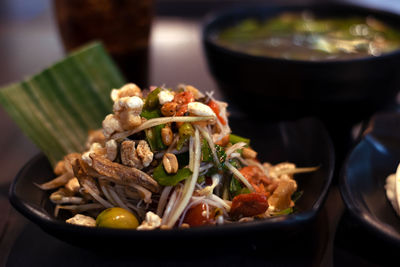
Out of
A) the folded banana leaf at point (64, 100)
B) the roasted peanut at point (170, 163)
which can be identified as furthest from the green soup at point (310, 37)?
the roasted peanut at point (170, 163)

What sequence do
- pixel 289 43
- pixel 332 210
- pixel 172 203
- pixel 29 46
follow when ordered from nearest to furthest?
pixel 172 203
pixel 332 210
pixel 289 43
pixel 29 46

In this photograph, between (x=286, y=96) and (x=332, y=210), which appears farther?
(x=286, y=96)

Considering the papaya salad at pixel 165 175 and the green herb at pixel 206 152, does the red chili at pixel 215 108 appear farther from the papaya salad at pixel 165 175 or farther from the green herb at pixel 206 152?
the green herb at pixel 206 152

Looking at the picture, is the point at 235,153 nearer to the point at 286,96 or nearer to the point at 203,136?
the point at 203,136

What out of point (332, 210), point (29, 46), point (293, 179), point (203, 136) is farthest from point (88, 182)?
point (29, 46)

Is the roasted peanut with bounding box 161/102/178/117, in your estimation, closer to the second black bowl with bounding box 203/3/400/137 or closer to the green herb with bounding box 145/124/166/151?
the green herb with bounding box 145/124/166/151

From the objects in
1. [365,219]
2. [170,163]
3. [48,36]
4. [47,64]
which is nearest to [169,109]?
[170,163]
